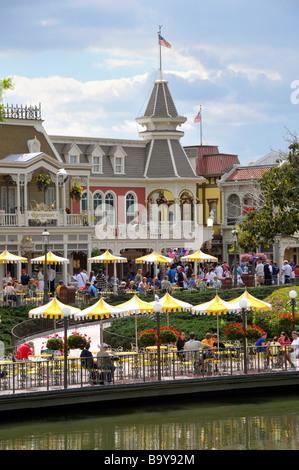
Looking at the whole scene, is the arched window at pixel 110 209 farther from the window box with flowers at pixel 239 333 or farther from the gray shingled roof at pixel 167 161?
the window box with flowers at pixel 239 333

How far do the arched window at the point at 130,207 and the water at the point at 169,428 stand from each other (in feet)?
97.8

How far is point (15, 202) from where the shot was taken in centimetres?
4925

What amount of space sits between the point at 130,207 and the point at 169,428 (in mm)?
33378

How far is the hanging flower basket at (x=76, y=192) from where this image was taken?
5128 cm

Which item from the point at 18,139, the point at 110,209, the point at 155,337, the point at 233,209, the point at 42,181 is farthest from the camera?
→ the point at 233,209

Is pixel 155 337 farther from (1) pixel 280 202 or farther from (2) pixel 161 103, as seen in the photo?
(2) pixel 161 103

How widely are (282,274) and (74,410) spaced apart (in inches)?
872

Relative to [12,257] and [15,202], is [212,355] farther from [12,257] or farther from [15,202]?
[15,202]

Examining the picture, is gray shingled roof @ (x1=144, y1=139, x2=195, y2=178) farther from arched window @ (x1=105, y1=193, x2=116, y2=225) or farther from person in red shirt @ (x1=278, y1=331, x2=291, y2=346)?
person in red shirt @ (x1=278, y1=331, x2=291, y2=346)

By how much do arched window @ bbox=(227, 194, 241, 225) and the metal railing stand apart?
38.5 metres

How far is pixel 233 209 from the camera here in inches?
2677

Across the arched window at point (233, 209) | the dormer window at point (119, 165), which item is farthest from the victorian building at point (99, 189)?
the arched window at point (233, 209)

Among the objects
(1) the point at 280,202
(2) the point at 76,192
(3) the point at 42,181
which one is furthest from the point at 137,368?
(2) the point at 76,192
